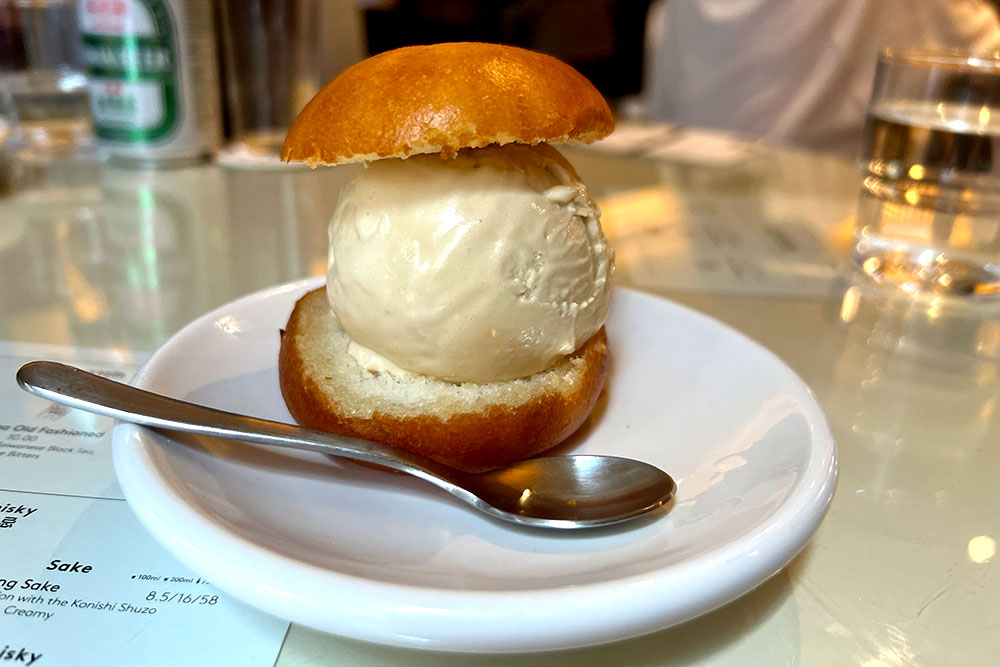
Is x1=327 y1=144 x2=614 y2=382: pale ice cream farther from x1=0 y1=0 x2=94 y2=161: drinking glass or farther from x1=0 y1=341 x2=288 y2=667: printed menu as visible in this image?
x1=0 y1=0 x2=94 y2=161: drinking glass

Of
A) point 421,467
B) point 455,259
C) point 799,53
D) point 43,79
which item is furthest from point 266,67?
point 799,53

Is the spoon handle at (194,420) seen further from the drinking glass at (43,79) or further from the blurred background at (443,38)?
the drinking glass at (43,79)

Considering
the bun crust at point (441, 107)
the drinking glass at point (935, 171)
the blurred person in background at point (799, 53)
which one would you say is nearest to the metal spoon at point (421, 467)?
the bun crust at point (441, 107)

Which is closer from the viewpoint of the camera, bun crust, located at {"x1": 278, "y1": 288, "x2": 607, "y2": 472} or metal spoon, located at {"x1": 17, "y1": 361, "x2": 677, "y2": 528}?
metal spoon, located at {"x1": 17, "y1": 361, "x2": 677, "y2": 528}

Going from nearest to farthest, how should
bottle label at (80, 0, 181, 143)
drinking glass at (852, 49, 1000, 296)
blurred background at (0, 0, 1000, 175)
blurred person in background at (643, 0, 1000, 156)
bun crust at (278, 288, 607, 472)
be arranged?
bun crust at (278, 288, 607, 472), drinking glass at (852, 49, 1000, 296), bottle label at (80, 0, 181, 143), blurred background at (0, 0, 1000, 175), blurred person in background at (643, 0, 1000, 156)

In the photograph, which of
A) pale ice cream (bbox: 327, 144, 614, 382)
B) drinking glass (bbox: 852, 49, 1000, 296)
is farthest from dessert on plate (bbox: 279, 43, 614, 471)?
drinking glass (bbox: 852, 49, 1000, 296)

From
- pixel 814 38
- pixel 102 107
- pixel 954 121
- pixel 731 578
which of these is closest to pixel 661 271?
pixel 954 121
